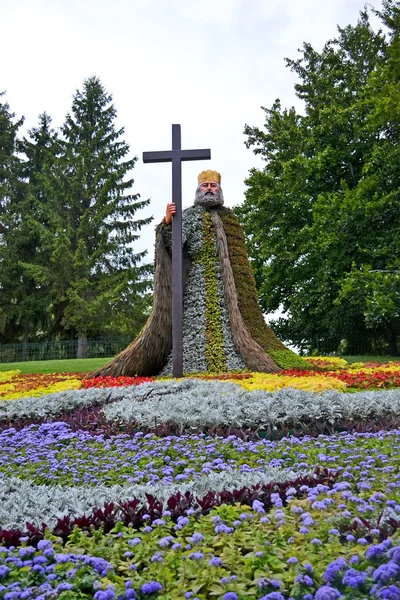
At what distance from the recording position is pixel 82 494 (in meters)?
2.91

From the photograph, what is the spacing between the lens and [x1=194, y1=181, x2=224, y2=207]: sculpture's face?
10.4m

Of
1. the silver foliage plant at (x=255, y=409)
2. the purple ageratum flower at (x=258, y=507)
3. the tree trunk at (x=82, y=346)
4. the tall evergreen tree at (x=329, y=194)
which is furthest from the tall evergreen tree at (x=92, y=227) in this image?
the purple ageratum flower at (x=258, y=507)

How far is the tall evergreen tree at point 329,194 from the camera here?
1709 cm

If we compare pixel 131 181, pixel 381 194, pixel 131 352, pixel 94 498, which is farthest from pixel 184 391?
pixel 131 181

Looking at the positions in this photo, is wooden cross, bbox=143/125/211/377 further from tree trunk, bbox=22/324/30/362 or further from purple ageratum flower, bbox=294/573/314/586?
tree trunk, bbox=22/324/30/362

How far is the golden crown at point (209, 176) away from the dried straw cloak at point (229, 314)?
0.57 metres

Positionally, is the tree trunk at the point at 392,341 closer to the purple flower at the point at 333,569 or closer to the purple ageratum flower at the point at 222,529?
the purple ageratum flower at the point at 222,529

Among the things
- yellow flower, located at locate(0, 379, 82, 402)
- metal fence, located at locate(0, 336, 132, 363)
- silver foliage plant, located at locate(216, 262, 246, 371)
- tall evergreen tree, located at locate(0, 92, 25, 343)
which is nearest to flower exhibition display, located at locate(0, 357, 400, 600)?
yellow flower, located at locate(0, 379, 82, 402)

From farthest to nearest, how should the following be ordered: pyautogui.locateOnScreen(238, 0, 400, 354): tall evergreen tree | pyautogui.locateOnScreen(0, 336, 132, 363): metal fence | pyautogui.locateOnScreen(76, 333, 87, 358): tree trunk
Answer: pyautogui.locateOnScreen(0, 336, 132, 363): metal fence < pyautogui.locateOnScreen(76, 333, 87, 358): tree trunk < pyautogui.locateOnScreen(238, 0, 400, 354): tall evergreen tree

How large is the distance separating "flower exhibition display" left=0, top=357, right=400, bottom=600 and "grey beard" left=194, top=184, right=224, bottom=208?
5.65 meters

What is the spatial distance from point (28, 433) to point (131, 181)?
871 inches

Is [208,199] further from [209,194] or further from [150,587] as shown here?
[150,587]

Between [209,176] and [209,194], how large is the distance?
0.37 meters

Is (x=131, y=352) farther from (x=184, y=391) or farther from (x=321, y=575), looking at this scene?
(x=321, y=575)
